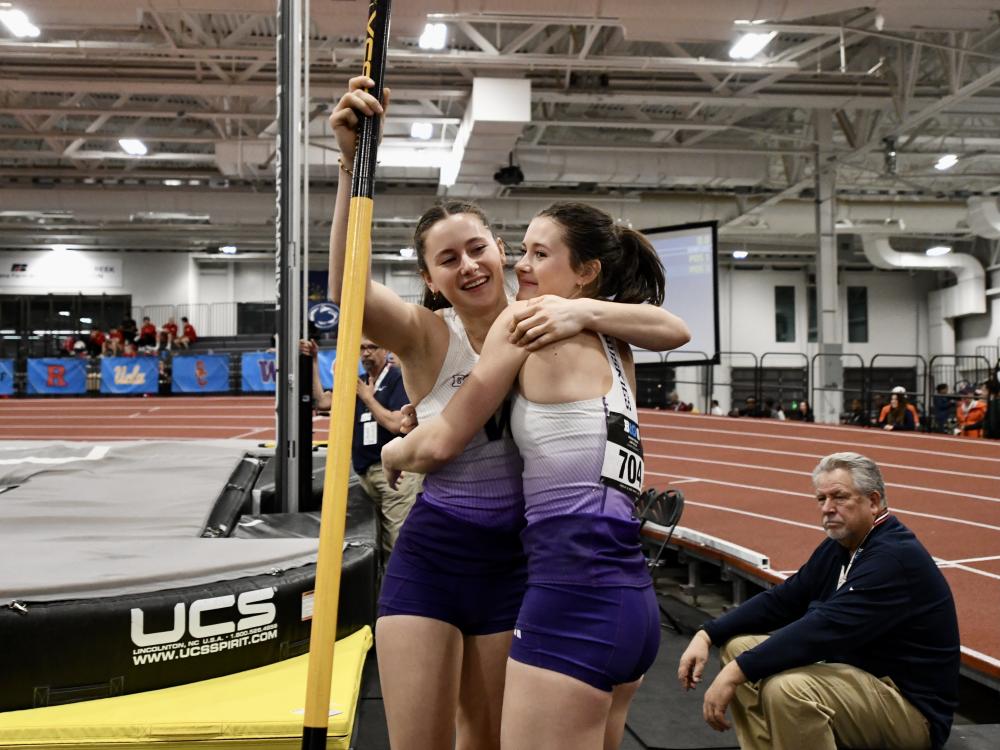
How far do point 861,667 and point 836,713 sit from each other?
21cm

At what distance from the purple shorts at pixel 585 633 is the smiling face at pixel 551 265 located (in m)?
0.55

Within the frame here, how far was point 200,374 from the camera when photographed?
55.4 ft

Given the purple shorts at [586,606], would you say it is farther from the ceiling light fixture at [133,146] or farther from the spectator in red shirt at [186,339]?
the spectator in red shirt at [186,339]

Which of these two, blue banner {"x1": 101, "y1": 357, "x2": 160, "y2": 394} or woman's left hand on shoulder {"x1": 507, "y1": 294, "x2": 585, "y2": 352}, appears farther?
blue banner {"x1": 101, "y1": 357, "x2": 160, "y2": 394}

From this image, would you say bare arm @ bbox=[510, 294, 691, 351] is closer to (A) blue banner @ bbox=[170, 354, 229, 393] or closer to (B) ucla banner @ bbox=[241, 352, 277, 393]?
(B) ucla banner @ bbox=[241, 352, 277, 393]

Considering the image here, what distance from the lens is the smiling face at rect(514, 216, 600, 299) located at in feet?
5.09

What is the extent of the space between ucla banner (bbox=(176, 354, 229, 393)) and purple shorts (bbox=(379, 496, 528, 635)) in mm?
16157

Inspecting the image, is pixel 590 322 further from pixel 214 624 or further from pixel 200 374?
pixel 200 374

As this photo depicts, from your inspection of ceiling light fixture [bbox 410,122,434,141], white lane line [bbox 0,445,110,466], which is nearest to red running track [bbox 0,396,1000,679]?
white lane line [bbox 0,445,110,466]

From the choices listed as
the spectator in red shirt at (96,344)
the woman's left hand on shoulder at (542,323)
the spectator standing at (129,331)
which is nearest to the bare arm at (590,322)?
the woman's left hand on shoulder at (542,323)

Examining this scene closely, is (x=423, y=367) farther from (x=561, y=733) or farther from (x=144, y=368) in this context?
(x=144, y=368)

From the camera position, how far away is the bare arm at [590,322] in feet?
4.51

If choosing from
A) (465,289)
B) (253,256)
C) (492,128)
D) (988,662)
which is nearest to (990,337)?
(492,128)

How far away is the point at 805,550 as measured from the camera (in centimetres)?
577
